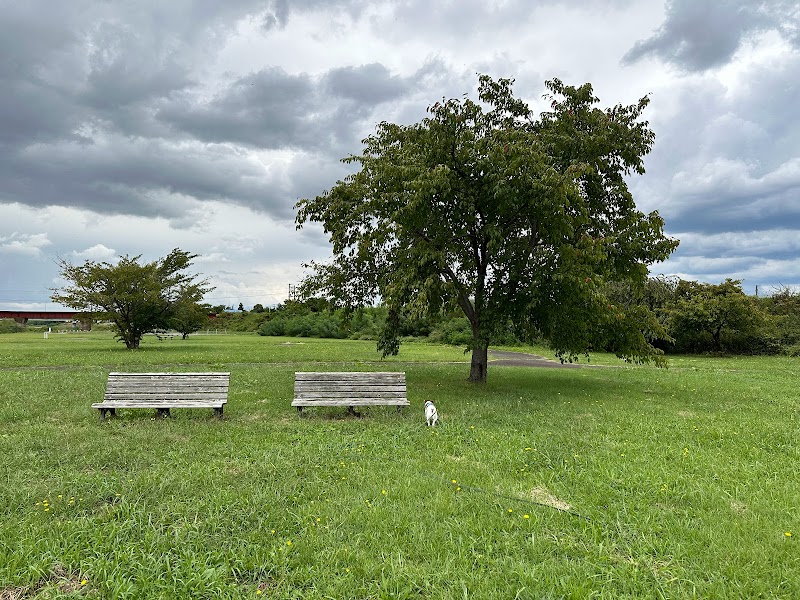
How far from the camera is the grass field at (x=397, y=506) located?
3.40 metres

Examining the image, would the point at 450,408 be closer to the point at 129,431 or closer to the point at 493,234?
the point at 493,234

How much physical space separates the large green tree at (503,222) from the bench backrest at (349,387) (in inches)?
71.4

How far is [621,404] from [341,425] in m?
6.48

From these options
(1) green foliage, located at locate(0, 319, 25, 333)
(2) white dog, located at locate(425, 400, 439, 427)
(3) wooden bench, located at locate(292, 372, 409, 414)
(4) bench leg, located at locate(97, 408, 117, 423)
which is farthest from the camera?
(1) green foliage, located at locate(0, 319, 25, 333)

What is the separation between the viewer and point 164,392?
892cm

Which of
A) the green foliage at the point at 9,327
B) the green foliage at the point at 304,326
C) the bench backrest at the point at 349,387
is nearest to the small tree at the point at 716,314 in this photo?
the bench backrest at the point at 349,387

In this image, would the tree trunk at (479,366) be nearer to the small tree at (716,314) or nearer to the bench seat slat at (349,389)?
the bench seat slat at (349,389)

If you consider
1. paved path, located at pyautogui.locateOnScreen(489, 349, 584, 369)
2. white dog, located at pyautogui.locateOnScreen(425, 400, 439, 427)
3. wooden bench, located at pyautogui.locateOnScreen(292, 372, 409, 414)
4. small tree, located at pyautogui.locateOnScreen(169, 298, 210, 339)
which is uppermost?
small tree, located at pyautogui.locateOnScreen(169, 298, 210, 339)

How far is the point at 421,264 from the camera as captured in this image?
11.0 metres

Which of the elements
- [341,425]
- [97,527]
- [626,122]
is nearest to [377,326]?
[626,122]

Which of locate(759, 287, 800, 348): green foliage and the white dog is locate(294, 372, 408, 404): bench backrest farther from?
locate(759, 287, 800, 348): green foliage

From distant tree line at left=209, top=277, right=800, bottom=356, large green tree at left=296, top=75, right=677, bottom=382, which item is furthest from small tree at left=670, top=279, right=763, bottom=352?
large green tree at left=296, top=75, right=677, bottom=382

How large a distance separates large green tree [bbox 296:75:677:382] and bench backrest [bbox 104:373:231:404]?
4.05 meters

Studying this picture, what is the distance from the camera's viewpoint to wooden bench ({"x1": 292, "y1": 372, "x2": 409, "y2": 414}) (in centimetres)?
896
